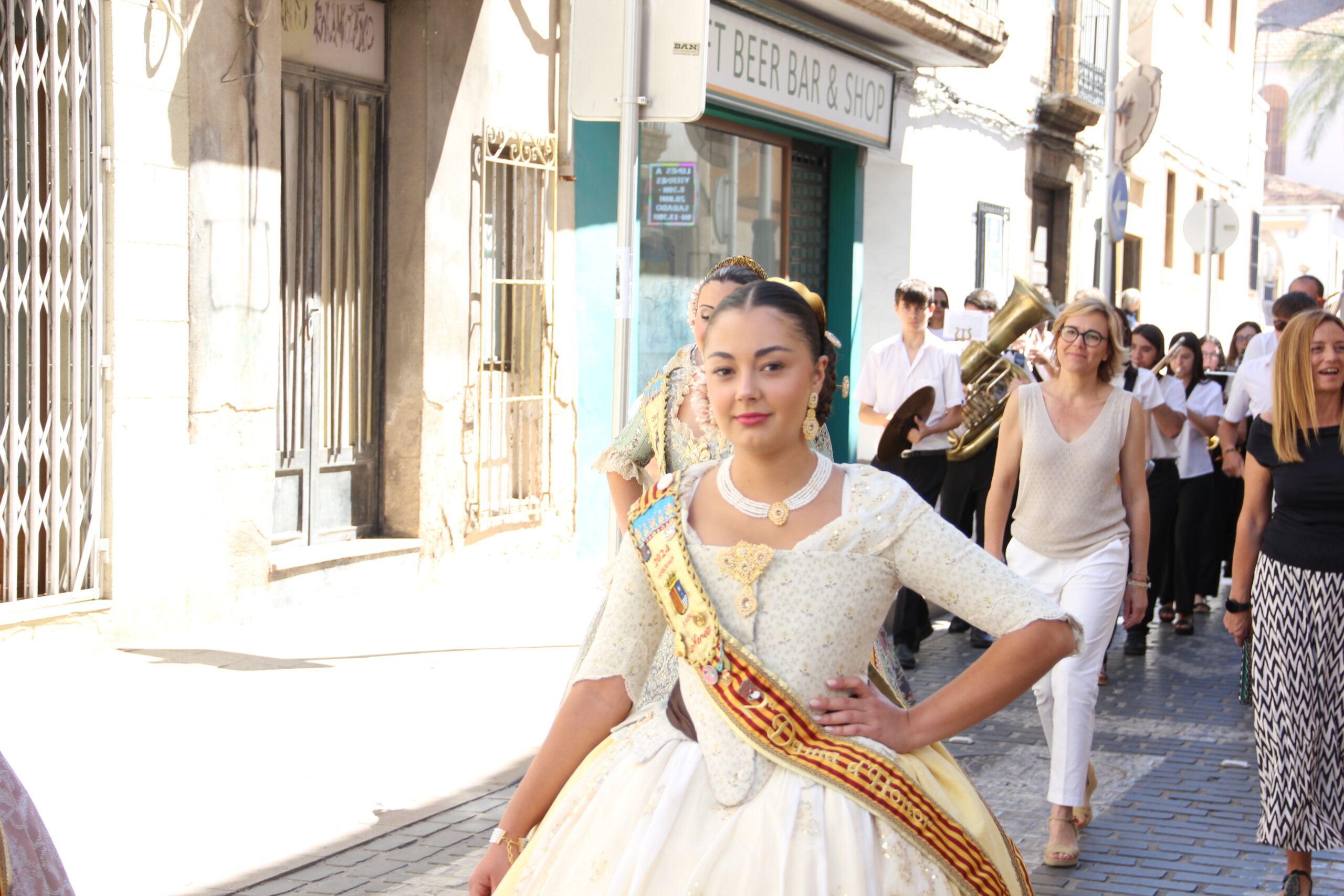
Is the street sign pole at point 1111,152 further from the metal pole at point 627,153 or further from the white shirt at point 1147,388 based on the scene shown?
the metal pole at point 627,153

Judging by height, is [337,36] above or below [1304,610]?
above

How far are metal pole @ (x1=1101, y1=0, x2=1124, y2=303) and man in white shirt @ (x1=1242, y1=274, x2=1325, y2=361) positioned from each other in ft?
9.33

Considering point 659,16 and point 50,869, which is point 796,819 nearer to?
point 50,869

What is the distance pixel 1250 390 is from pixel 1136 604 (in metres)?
2.74

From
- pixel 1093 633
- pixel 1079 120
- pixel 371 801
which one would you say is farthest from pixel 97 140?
pixel 1079 120

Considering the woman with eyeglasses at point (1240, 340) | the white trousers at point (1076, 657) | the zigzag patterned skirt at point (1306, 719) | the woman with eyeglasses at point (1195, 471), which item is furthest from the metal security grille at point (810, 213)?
the zigzag patterned skirt at point (1306, 719)

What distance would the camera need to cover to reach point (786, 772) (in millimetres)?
2346

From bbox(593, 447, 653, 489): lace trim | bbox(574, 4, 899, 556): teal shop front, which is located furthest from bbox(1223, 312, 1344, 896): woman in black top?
bbox(574, 4, 899, 556): teal shop front

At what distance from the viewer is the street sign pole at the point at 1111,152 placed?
1388 cm

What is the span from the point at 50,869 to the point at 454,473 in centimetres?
731

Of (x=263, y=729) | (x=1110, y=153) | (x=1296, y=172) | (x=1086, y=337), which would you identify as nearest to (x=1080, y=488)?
(x=1086, y=337)

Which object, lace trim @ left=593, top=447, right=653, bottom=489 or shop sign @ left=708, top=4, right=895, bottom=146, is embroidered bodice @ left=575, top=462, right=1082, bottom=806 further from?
shop sign @ left=708, top=4, right=895, bottom=146

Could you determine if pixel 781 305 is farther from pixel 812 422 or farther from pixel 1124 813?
pixel 1124 813

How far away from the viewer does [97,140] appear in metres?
7.46
